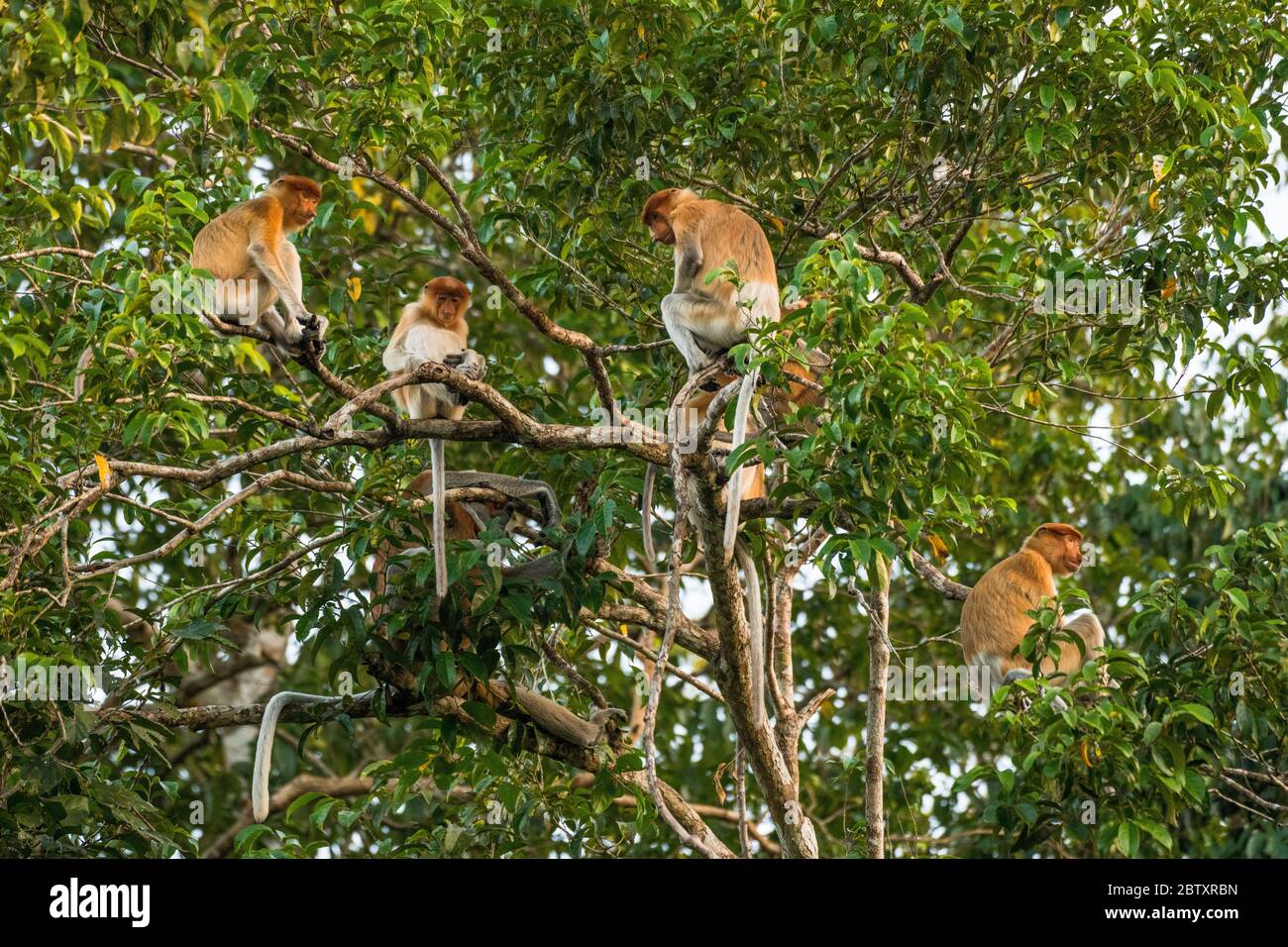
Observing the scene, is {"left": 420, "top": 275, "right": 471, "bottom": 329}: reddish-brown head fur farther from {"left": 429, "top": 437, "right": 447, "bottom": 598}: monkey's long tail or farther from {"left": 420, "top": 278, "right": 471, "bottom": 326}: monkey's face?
{"left": 429, "top": 437, "right": 447, "bottom": 598}: monkey's long tail

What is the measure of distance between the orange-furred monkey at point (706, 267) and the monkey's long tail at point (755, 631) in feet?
2.25

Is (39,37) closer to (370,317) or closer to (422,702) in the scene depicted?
(422,702)

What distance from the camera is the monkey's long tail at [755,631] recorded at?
15.3 ft

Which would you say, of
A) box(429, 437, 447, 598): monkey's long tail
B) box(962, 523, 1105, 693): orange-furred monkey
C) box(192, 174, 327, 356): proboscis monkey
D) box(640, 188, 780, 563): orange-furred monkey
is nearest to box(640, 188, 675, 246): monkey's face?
box(640, 188, 780, 563): orange-furred monkey

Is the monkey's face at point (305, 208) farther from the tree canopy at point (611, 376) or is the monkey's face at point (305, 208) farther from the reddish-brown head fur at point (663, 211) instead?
the reddish-brown head fur at point (663, 211)

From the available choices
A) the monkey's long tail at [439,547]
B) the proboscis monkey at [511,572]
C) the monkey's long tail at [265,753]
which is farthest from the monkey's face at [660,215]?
the monkey's long tail at [265,753]

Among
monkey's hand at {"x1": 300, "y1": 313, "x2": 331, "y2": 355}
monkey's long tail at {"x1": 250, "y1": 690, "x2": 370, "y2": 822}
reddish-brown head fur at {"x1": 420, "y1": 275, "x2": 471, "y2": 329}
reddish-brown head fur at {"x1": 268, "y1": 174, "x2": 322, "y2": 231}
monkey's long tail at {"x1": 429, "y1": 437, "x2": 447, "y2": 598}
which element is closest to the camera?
Answer: monkey's long tail at {"x1": 250, "y1": 690, "x2": 370, "y2": 822}

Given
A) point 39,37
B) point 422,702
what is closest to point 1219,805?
point 422,702

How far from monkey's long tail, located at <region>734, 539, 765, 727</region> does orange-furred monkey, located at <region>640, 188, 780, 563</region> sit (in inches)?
27.0

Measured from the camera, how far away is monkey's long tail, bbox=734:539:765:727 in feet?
15.3

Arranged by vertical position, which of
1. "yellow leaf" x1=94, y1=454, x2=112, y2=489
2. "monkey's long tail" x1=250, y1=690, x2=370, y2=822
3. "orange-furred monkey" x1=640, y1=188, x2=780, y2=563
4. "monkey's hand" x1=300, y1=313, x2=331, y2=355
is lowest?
"monkey's long tail" x1=250, y1=690, x2=370, y2=822

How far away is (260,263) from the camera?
16.1 ft

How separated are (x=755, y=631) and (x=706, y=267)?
1284 millimetres
